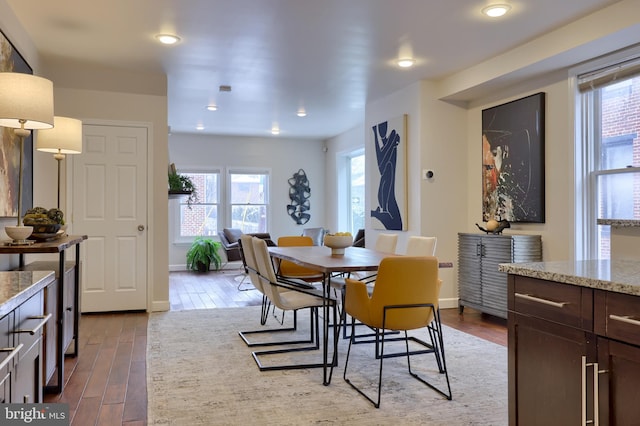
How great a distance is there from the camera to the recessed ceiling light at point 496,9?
346 cm

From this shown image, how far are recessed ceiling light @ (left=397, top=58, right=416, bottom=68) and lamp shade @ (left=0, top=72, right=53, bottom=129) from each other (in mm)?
3182

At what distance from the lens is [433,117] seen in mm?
5473

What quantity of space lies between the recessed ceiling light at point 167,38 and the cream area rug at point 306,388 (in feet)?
8.15

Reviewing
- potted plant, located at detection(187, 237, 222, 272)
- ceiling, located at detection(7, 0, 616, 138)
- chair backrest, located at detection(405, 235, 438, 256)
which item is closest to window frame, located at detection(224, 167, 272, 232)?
potted plant, located at detection(187, 237, 222, 272)

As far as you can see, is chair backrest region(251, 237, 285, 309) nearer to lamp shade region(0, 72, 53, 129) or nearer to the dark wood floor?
the dark wood floor

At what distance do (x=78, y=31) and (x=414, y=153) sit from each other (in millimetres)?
3482

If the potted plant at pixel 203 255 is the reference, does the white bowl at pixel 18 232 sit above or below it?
above

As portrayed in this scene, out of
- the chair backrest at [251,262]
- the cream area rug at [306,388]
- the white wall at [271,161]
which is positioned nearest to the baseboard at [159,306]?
the cream area rug at [306,388]

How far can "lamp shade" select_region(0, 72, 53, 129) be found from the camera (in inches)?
95.1

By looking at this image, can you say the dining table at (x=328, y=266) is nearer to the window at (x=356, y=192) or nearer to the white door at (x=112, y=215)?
the white door at (x=112, y=215)

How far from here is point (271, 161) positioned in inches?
386

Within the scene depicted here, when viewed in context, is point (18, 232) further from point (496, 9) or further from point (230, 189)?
point (230, 189)

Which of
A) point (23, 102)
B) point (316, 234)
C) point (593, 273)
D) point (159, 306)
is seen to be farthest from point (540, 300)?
point (316, 234)

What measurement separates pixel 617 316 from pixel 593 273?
222 millimetres
